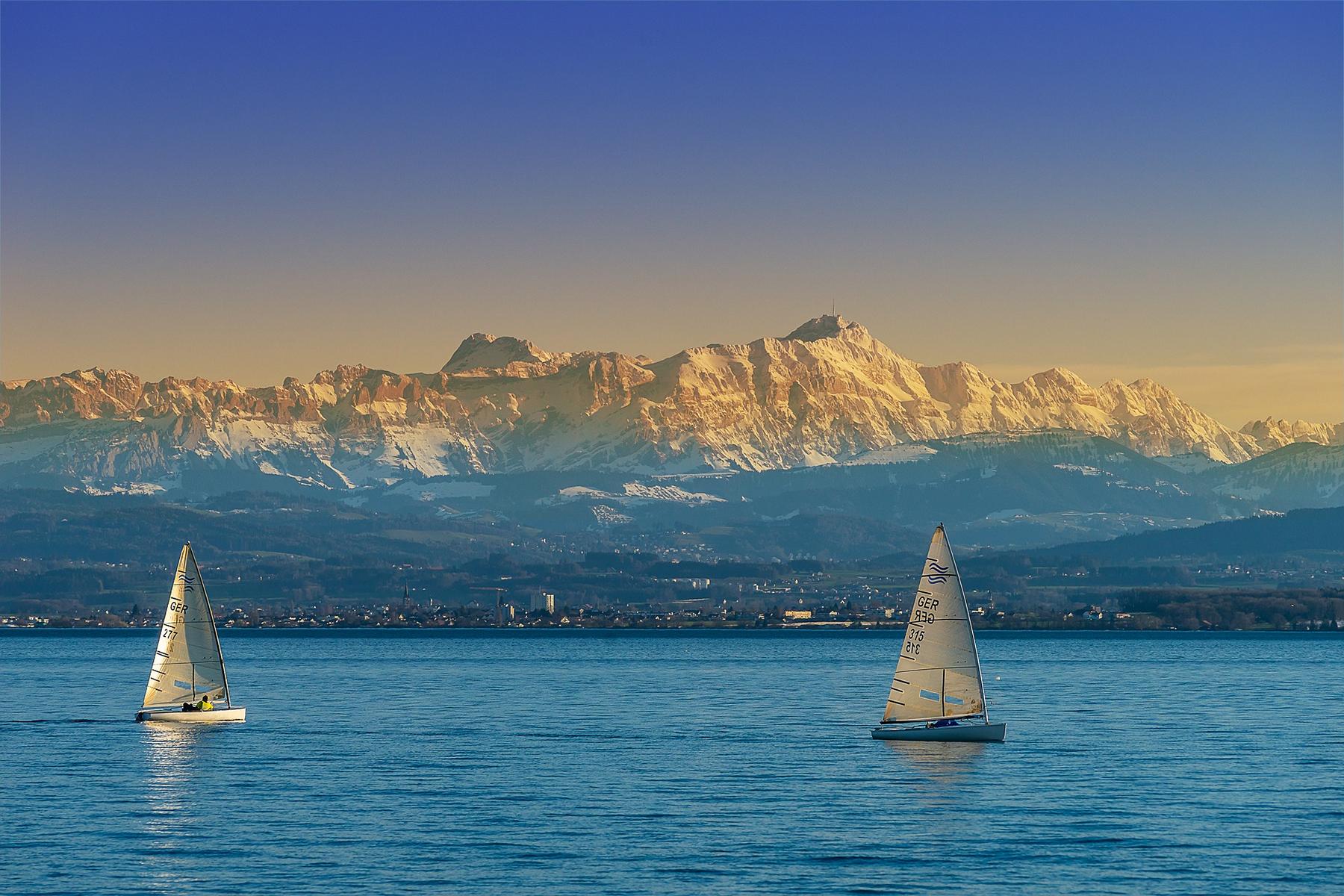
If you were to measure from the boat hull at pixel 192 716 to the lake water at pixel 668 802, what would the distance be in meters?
0.99

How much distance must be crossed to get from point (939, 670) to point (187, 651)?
44.7 m

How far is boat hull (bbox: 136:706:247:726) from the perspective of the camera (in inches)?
4611

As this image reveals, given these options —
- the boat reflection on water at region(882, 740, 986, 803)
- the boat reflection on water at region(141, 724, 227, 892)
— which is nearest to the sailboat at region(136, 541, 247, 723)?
the boat reflection on water at region(141, 724, 227, 892)

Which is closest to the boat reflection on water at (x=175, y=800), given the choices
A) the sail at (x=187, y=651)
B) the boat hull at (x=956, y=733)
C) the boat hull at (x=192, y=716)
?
the boat hull at (x=192, y=716)

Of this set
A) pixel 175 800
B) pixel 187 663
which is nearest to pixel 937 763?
pixel 175 800

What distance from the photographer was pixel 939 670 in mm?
98500

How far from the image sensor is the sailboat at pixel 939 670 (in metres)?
96.4

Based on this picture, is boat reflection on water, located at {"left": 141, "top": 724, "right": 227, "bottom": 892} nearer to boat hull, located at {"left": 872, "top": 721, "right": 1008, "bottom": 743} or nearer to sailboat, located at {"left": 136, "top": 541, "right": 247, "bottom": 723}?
sailboat, located at {"left": 136, "top": 541, "right": 247, "bottom": 723}

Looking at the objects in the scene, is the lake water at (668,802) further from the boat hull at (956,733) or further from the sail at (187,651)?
the sail at (187,651)

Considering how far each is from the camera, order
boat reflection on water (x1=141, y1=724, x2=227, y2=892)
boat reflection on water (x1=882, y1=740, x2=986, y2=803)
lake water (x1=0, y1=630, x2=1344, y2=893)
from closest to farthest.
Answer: lake water (x1=0, y1=630, x2=1344, y2=893), boat reflection on water (x1=141, y1=724, x2=227, y2=892), boat reflection on water (x1=882, y1=740, x2=986, y2=803)

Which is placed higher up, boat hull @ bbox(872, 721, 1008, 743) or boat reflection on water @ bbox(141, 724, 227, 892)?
boat hull @ bbox(872, 721, 1008, 743)

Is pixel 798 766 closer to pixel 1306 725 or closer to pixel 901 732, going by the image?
pixel 901 732

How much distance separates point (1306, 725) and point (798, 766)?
41.5 m

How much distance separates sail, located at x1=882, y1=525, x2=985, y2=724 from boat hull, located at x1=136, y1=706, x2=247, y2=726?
1583 inches
